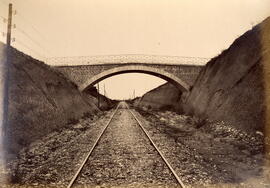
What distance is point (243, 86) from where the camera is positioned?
15492 mm

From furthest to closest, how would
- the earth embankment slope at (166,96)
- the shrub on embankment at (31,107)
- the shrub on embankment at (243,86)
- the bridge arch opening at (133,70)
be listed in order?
the earth embankment slope at (166,96), the bridge arch opening at (133,70), the shrub on embankment at (243,86), the shrub on embankment at (31,107)

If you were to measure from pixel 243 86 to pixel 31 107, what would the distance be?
10819mm

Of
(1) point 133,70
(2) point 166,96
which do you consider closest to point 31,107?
(1) point 133,70

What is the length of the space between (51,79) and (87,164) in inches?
707

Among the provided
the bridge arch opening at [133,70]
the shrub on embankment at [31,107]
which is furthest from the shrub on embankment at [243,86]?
the bridge arch opening at [133,70]

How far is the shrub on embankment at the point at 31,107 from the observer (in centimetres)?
1228

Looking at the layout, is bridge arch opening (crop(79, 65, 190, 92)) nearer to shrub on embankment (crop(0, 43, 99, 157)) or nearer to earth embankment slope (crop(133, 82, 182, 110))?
earth embankment slope (crop(133, 82, 182, 110))

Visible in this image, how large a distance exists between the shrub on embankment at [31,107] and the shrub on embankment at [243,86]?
903cm

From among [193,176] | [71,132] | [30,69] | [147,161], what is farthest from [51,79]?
[193,176]

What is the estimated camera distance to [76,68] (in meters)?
41.5

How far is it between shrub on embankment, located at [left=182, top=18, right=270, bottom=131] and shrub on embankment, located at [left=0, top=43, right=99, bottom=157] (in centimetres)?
903

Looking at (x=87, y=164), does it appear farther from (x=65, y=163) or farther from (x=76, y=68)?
(x=76, y=68)

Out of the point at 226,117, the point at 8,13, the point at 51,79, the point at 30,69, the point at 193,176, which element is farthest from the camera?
the point at 51,79

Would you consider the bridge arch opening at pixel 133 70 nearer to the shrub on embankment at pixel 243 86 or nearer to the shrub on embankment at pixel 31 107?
the shrub on embankment at pixel 31 107
